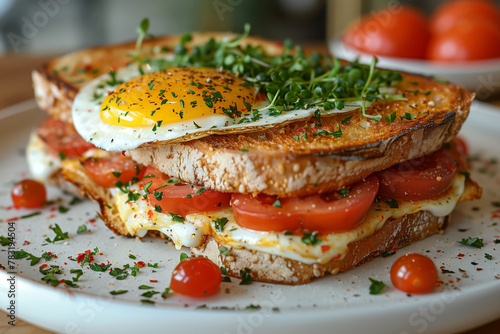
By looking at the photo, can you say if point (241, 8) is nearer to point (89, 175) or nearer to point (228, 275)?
point (89, 175)

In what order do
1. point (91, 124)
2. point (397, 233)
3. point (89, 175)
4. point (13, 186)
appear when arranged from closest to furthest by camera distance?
1. point (397, 233)
2. point (91, 124)
3. point (89, 175)
4. point (13, 186)

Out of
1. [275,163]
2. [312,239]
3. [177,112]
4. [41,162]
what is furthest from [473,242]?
[41,162]

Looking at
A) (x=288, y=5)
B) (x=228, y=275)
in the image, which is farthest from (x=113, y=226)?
(x=288, y=5)

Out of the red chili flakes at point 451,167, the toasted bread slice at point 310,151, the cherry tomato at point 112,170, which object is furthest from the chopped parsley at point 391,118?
the cherry tomato at point 112,170

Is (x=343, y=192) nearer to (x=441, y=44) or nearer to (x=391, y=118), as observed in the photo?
(x=391, y=118)

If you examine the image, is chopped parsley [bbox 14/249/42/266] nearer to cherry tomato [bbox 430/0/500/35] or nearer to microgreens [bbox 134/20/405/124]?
microgreens [bbox 134/20/405/124]
